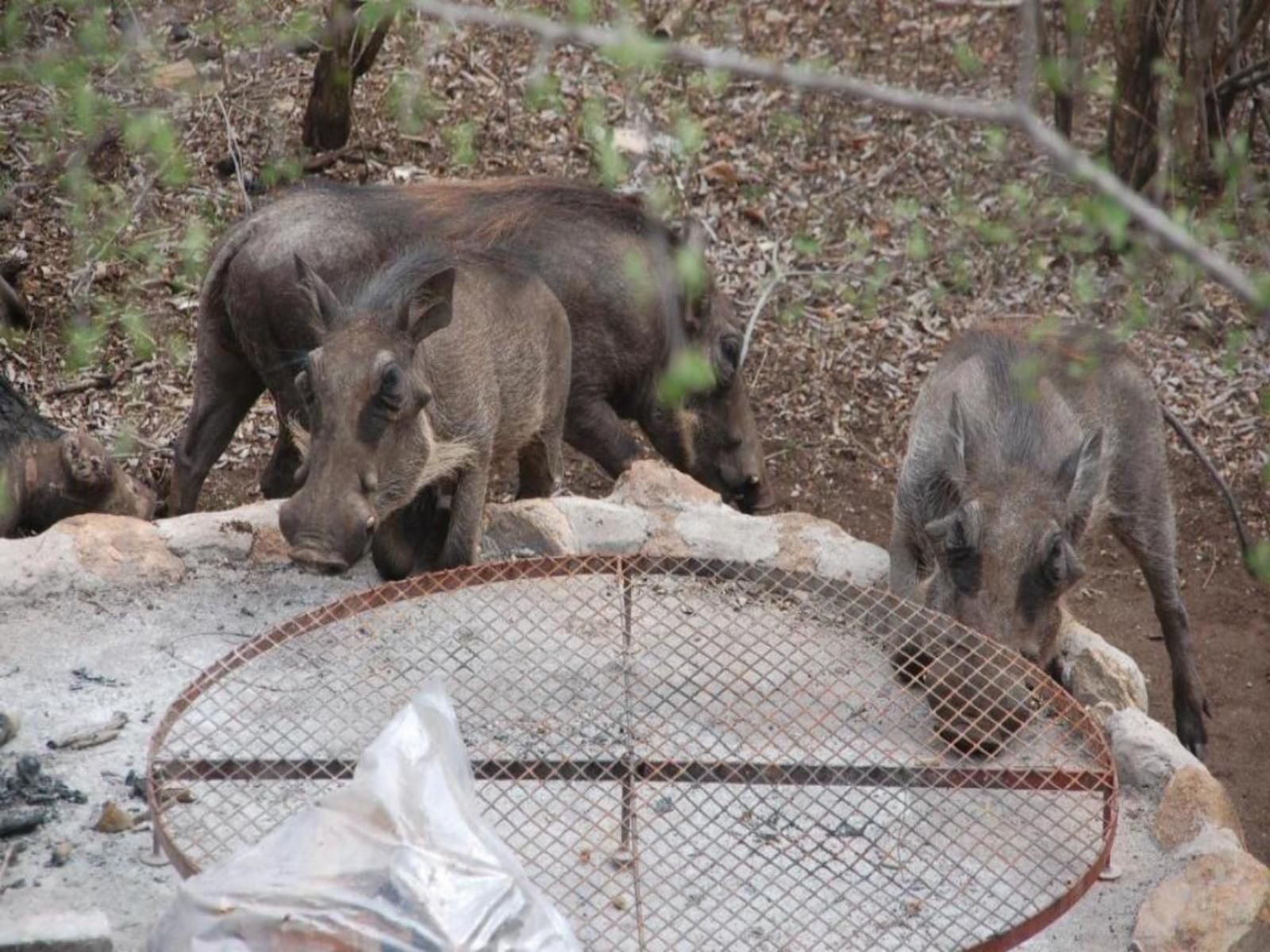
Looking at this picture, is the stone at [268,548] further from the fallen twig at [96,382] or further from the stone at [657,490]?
the fallen twig at [96,382]

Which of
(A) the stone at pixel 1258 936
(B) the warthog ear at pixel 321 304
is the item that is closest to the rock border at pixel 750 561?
(A) the stone at pixel 1258 936

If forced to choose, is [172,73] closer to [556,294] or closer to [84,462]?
[556,294]

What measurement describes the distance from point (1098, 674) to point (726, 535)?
0.96 metres

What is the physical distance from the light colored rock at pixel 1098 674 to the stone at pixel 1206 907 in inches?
34.1

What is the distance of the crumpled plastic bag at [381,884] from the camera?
220 cm

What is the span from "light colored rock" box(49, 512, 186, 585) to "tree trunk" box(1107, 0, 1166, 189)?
11.2 ft

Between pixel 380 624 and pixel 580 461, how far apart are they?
96.2 inches

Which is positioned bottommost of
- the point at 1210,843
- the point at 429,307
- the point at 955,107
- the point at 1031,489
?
the point at 1210,843

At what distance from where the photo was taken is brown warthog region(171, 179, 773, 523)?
4.64m

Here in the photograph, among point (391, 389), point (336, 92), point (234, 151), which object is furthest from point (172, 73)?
point (391, 389)

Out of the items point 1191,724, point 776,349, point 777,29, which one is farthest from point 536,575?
point 777,29

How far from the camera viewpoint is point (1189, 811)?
10.9 ft

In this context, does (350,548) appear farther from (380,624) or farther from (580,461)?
(580,461)

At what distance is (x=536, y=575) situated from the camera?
11.2ft
